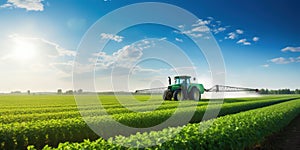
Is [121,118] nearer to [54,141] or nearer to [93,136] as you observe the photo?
[93,136]

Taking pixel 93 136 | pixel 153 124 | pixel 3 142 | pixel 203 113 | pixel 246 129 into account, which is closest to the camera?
pixel 246 129

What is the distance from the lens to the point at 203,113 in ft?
66.3

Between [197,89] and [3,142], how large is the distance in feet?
74.6

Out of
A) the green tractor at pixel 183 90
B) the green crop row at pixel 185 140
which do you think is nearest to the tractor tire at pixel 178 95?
the green tractor at pixel 183 90

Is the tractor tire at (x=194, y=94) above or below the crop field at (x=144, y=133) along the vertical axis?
above

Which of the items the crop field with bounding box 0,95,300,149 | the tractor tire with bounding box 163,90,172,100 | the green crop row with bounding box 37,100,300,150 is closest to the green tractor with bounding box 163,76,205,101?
the tractor tire with bounding box 163,90,172,100

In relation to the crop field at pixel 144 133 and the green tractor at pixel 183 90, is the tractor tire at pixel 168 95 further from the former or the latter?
the crop field at pixel 144 133

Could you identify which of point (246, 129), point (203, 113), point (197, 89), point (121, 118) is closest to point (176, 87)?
point (197, 89)

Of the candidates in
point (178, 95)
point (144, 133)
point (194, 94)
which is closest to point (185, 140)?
point (144, 133)

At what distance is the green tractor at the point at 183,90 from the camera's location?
28938mm

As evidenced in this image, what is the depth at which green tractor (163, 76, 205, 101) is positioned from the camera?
94.9 ft

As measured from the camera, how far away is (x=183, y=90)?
2898 cm

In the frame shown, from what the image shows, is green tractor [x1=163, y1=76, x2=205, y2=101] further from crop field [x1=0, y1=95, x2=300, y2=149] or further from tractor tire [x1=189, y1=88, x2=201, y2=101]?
crop field [x1=0, y1=95, x2=300, y2=149]

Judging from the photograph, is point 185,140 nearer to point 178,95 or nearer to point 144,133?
point 144,133
